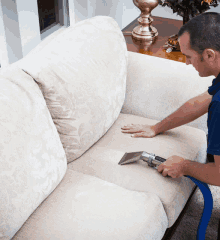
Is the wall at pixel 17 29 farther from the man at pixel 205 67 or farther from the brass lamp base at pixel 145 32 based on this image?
the man at pixel 205 67

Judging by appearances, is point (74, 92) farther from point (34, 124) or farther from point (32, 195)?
point (32, 195)

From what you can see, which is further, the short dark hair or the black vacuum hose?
the black vacuum hose

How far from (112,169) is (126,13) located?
6.58ft

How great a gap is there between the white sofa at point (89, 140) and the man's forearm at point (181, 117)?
0.05 m

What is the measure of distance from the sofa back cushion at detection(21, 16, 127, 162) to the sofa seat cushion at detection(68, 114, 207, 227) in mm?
57

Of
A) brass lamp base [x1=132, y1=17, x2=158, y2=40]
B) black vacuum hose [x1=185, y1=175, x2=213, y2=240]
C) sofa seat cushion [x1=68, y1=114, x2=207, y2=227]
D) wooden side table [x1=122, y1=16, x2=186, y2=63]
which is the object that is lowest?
black vacuum hose [x1=185, y1=175, x2=213, y2=240]

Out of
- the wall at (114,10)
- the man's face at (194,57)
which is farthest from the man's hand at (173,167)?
the wall at (114,10)

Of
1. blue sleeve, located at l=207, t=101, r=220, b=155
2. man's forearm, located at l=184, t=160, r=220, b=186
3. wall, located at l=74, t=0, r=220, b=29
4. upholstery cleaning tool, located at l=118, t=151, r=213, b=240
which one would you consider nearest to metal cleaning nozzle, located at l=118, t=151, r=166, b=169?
upholstery cleaning tool, located at l=118, t=151, r=213, b=240

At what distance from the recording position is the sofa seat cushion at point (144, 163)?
1122 millimetres

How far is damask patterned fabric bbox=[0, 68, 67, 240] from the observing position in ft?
2.86

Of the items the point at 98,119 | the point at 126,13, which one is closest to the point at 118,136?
the point at 98,119

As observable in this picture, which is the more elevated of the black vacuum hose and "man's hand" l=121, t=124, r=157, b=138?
"man's hand" l=121, t=124, r=157, b=138

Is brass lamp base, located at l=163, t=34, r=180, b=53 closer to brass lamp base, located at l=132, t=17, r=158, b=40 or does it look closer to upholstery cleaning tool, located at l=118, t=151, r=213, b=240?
brass lamp base, located at l=132, t=17, r=158, b=40

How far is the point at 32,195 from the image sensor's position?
95 cm
